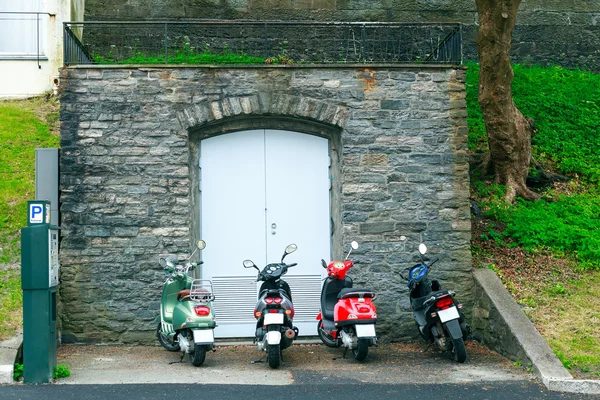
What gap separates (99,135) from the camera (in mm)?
9508

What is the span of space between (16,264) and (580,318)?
6.75 m

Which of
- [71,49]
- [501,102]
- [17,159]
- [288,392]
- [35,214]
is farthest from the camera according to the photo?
[17,159]

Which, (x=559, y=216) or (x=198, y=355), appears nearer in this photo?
(x=198, y=355)

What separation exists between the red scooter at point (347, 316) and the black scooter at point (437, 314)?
2.01 ft

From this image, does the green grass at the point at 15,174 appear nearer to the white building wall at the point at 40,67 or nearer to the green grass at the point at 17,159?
the green grass at the point at 17,159

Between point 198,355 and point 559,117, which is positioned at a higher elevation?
point 559,117

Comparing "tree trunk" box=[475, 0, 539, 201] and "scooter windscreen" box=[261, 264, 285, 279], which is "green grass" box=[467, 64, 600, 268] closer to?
"tree trunk" box=[475, 0, 539, 201]

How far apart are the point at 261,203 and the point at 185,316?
2.30m

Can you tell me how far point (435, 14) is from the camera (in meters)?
15.6

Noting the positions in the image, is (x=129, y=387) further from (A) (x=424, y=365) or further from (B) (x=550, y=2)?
(B) (x=550, y=2)

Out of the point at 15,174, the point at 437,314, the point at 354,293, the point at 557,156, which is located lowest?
the point at 437,314

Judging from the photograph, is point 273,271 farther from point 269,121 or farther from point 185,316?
point 269,121

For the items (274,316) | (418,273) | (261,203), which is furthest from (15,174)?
(418,273)

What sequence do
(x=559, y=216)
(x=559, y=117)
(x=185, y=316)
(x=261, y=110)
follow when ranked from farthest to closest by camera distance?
(x=559, y=117) < (x=559, y=216) < (x=261, y=110) < (x=185, y=316)
